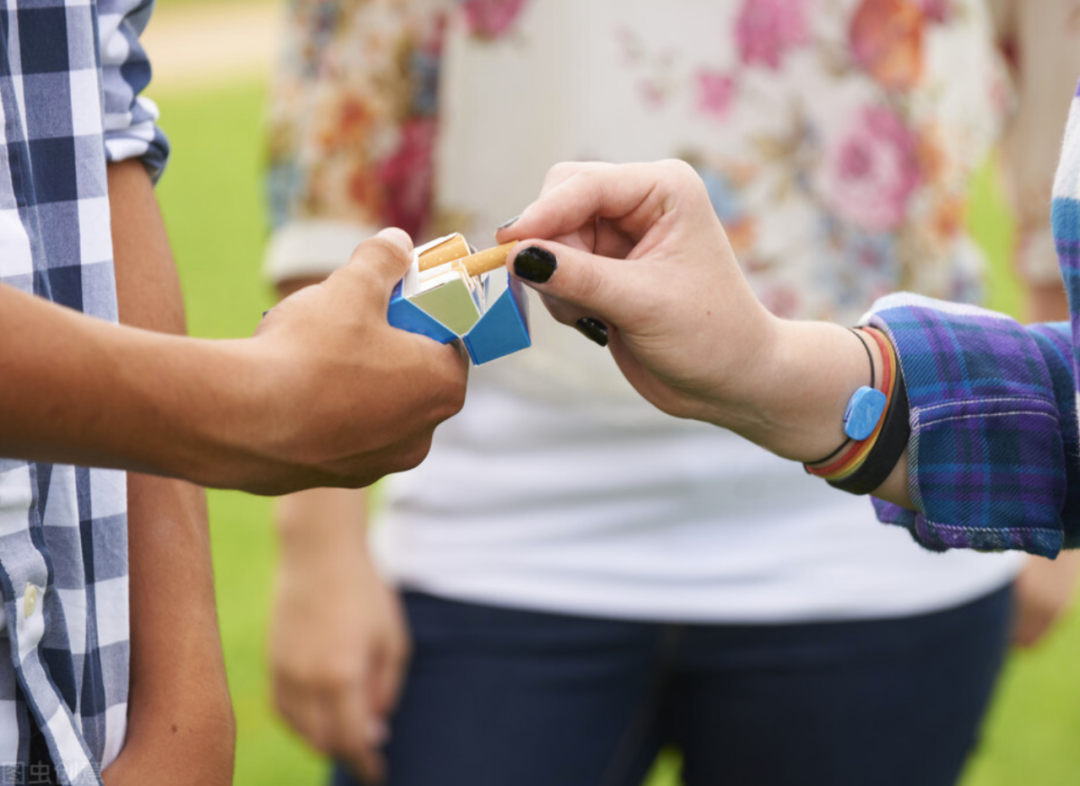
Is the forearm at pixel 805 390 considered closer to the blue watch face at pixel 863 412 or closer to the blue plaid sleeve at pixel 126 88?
the blue watch face at pixel 863 412

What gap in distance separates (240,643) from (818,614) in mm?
2049

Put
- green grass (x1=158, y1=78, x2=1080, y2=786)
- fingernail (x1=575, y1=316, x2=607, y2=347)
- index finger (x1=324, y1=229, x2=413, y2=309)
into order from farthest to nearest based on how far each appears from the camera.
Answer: green grass (x1=158, y1=78, x2=1080, y2=786)
fingernail (x1=575, y1=316, x2=607, y2=347)
index finger (x1=324, y1=229, x2=413, y2=309)

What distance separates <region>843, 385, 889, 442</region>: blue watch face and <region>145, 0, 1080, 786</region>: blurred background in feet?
3.01

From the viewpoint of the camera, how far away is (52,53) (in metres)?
0.63

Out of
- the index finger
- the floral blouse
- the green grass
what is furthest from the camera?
the green grass

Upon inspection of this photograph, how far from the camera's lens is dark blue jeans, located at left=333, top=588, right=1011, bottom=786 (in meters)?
1.19

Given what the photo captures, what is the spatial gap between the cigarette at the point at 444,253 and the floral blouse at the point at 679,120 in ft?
1.61

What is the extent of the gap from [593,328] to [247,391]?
260 millimetres

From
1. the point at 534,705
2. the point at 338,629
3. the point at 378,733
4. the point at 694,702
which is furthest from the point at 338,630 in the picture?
the point at 694,702

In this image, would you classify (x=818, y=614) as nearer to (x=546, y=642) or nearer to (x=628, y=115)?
(x=546, y=642)

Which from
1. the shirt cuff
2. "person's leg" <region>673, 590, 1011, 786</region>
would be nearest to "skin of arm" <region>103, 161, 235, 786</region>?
the shirt cuff

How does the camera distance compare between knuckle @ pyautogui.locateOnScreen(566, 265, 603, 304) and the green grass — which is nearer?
knuckle @ pyautogui.locateOnScreen(566, 265, 603, 304)

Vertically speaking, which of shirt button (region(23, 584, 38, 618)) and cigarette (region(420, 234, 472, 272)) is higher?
cigarette (region(420, 234, 472, 272))

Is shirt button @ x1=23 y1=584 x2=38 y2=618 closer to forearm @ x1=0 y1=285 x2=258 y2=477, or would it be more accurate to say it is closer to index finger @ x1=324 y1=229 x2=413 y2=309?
forearm @ x1=0 y1=285 x2=258 y2=477
